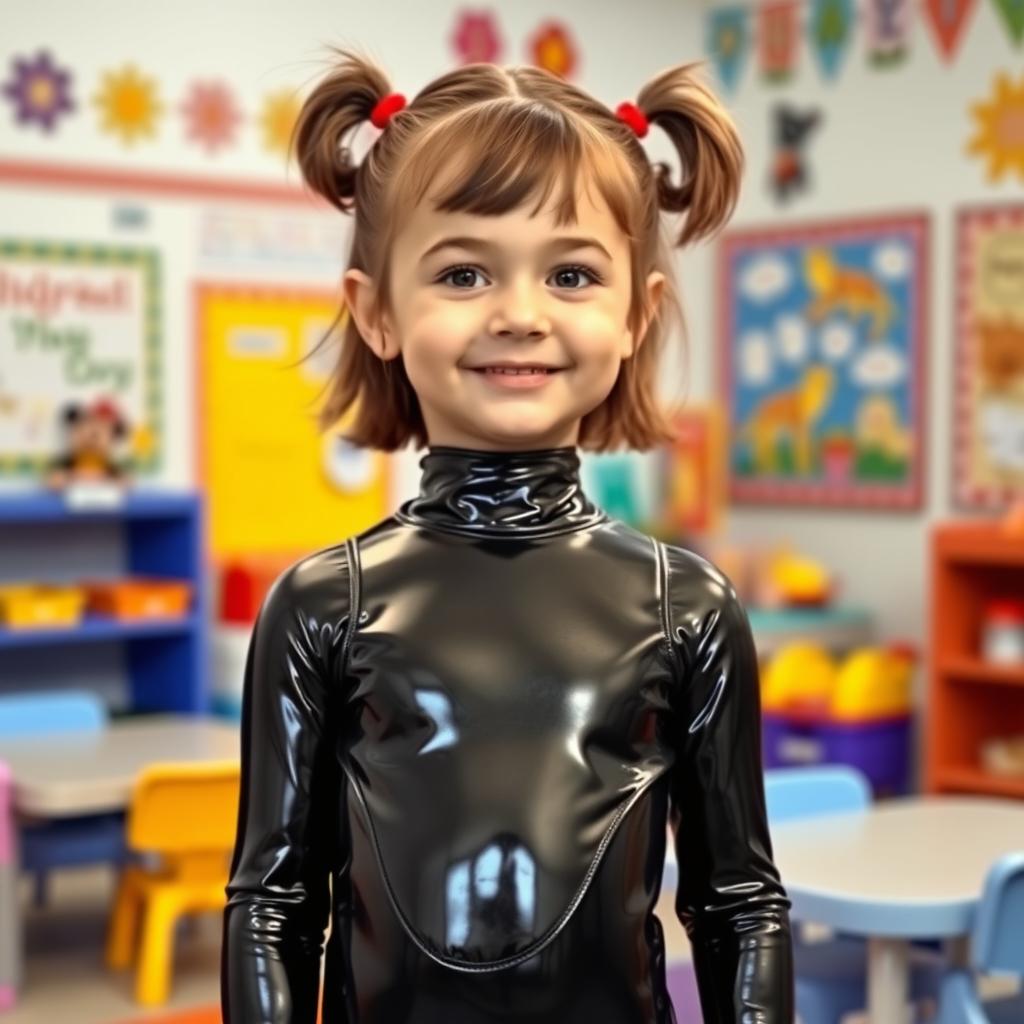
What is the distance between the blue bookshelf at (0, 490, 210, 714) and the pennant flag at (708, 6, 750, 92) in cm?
255

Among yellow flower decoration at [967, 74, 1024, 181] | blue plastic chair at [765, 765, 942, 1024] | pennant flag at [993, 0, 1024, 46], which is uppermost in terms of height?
pennant flag at [993, 0, 1024, 46]

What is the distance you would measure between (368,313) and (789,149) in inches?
194

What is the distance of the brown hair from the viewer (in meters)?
1.19

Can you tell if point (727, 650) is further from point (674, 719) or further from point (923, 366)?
point (923, 366)

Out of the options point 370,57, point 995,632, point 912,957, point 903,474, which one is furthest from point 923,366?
point 370,57

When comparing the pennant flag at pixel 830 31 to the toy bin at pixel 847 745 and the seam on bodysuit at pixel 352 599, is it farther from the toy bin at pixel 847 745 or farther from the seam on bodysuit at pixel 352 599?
the seam on bodysuit at pixel 352 599

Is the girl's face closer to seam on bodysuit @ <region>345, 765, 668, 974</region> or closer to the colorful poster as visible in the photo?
seam on bodysuit @ <region>345, 765, 668, 974</region>

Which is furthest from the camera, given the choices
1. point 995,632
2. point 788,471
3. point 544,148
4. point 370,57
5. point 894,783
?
point 788,471

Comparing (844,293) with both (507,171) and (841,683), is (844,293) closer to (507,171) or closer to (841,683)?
(841,683)

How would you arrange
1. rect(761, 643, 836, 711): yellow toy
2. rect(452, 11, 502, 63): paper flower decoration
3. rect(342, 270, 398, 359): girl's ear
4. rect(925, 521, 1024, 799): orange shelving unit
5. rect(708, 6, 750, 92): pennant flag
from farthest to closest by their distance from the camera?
rect(708, 6, 750, 92): pennant flag < rect(452, 11, 502, 63): paper flower decoration < rect(761, 643, 836, 711): yellow toy < rect(925, 521, 1024, 799): orange shelving unit < rect(342, 270, 398, 359): girl's ear

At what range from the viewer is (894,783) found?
5.35 meters

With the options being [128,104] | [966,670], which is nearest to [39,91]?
[128,104]

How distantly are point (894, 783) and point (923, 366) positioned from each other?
1.31 m

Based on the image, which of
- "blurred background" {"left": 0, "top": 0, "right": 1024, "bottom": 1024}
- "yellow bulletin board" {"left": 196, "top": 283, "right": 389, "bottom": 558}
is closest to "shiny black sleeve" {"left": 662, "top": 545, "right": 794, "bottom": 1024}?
"blurred background" {"left": 0, "top": 0, "right": 1024, "bottom": 1024}
